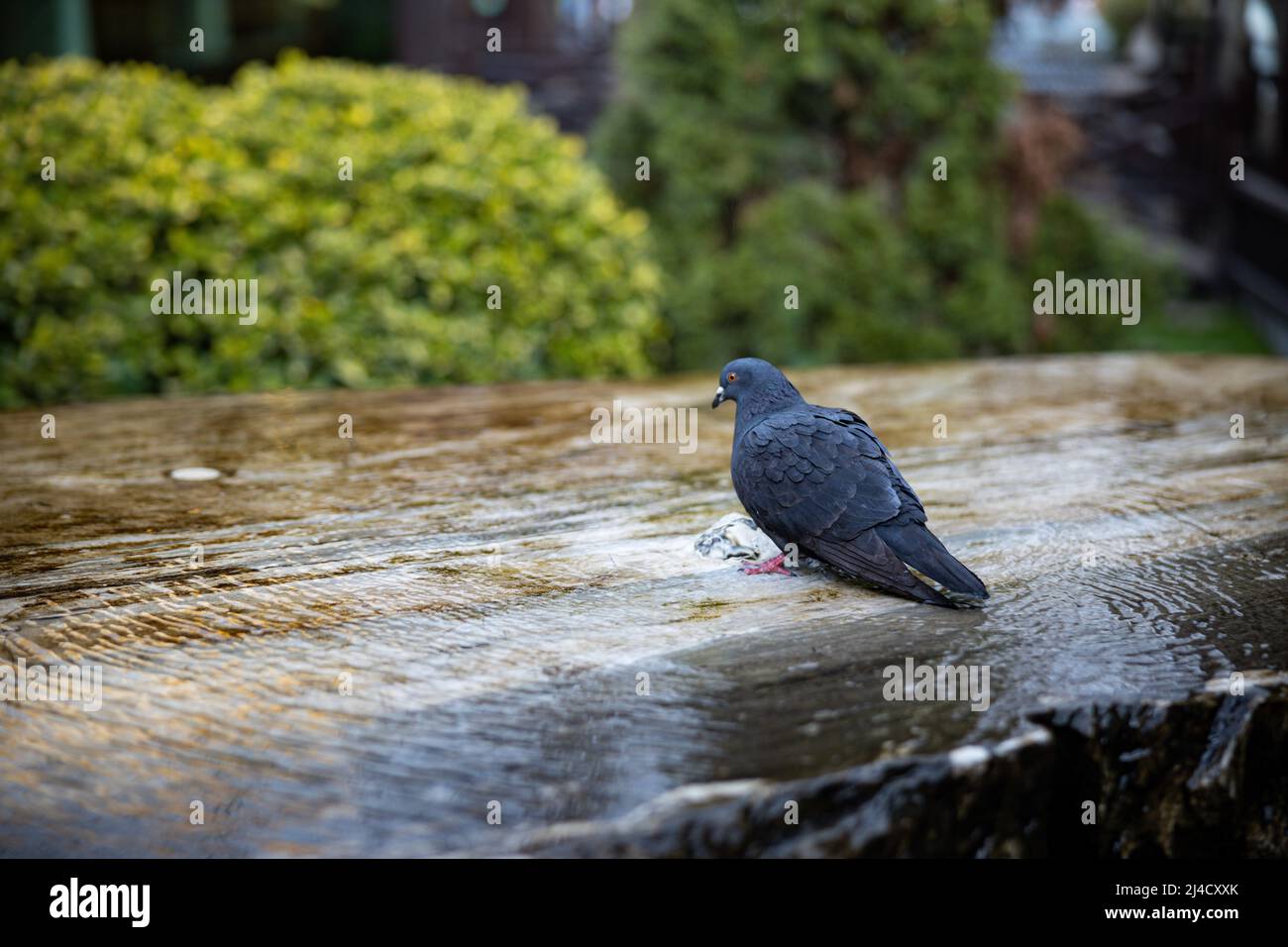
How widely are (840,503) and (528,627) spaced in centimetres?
53

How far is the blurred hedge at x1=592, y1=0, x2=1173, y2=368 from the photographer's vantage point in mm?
5672

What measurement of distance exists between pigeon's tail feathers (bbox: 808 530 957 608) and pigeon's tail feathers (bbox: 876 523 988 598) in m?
0.02

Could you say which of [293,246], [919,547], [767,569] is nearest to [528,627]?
[767,569]

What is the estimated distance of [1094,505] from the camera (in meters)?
2.41

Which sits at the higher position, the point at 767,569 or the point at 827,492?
the point at 827,492

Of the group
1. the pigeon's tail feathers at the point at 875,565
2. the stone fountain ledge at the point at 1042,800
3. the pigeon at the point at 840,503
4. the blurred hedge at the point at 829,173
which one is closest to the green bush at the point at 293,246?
the blurred hedge at the point at 829,173

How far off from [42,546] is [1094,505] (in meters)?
1.94

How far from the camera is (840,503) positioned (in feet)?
6.36

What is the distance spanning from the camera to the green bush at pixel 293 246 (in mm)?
4059

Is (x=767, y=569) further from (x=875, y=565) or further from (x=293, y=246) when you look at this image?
(x=293, y=246)

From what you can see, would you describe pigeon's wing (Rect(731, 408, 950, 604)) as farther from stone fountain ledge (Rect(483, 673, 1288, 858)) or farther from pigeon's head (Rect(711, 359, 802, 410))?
stone fountain ledge (Rect(483, 673, 1288, 858))

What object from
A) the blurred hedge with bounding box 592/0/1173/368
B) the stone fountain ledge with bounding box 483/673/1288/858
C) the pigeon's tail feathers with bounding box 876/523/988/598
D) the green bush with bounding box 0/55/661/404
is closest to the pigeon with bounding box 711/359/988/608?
the pigeon's tail feathers with bounding box 876/523/988/598

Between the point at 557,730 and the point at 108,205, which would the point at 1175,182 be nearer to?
the point at 108,205
